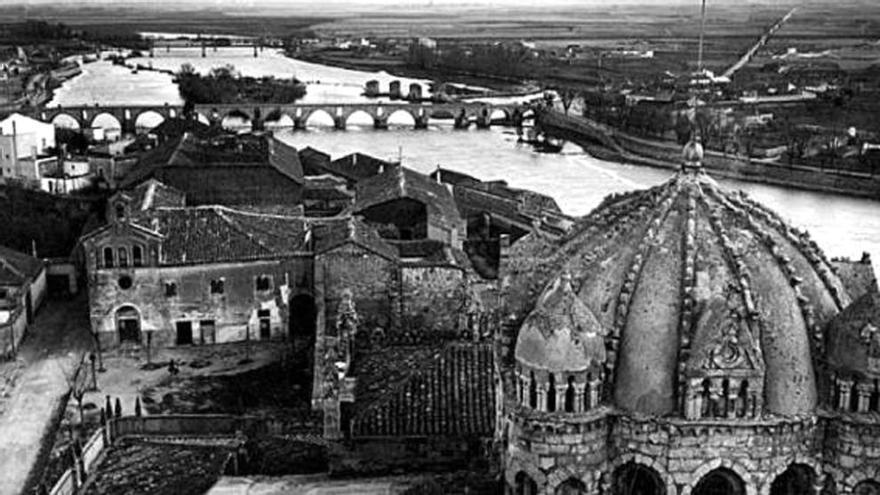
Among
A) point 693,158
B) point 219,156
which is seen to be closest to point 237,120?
point 219,156

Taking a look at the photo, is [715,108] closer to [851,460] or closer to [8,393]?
[8,393]

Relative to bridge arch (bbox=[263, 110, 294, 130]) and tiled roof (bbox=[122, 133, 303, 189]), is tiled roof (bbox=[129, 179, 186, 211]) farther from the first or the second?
bridge arch (bbox=[263, 110, 294, 130])

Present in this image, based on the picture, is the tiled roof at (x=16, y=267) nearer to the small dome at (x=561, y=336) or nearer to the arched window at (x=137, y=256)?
the arched window at (x=137, y=256)

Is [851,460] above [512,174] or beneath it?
above

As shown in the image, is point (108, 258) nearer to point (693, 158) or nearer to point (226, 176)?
point (226, 176)

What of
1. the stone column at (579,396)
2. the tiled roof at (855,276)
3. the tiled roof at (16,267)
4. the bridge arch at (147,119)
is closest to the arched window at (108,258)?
the tiled roof at (16,267)

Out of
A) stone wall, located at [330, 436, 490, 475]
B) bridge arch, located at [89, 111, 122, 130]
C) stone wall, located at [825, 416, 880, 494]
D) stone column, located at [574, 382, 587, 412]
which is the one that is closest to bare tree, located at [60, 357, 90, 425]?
stone wall, located at [330, 436, 490, 475]

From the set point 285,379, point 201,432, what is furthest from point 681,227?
point 285,379
